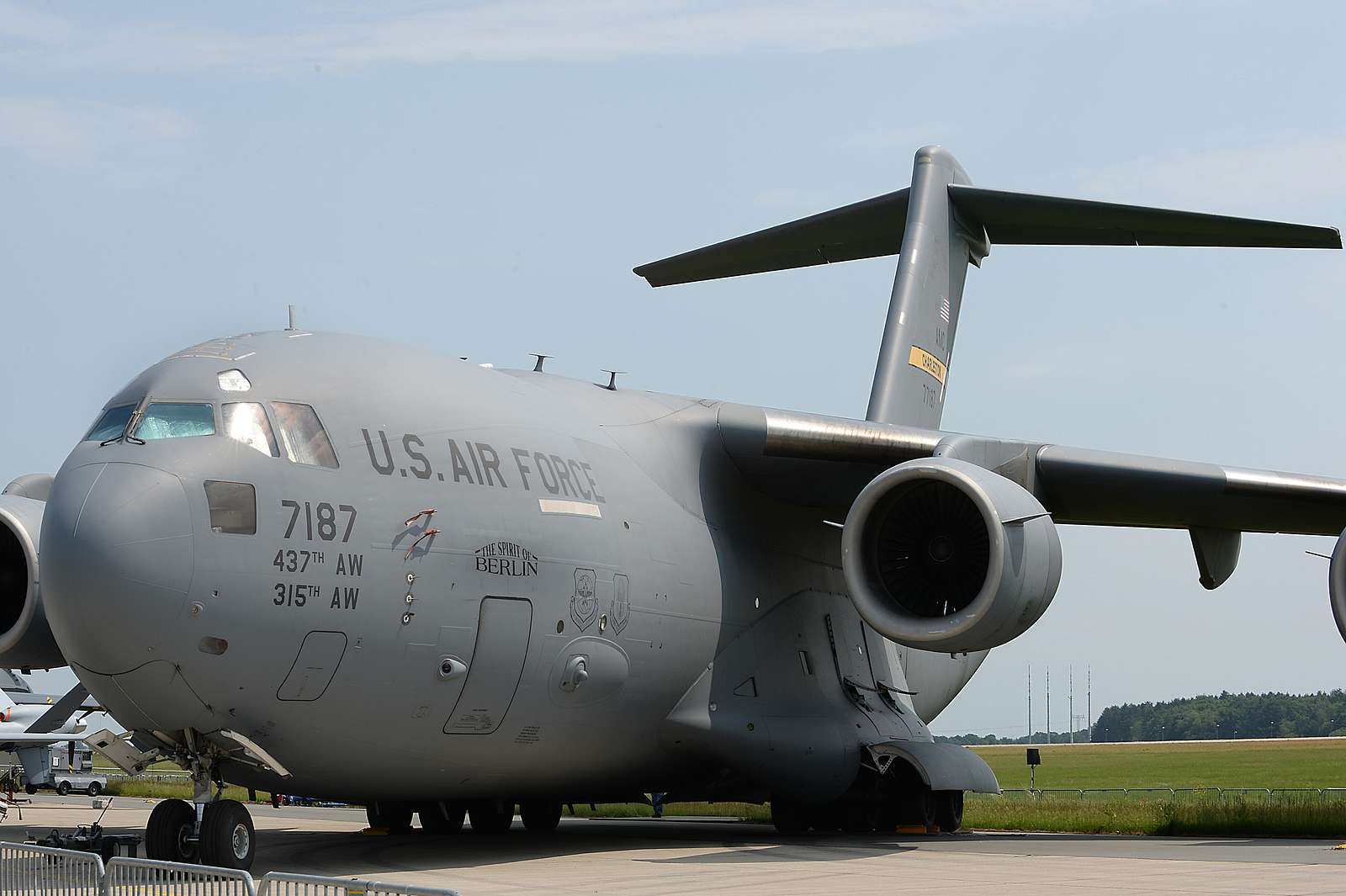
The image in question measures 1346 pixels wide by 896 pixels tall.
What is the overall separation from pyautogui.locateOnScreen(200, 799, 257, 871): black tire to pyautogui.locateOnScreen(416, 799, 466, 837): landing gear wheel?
4.37m

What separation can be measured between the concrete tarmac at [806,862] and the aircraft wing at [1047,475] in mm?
3026

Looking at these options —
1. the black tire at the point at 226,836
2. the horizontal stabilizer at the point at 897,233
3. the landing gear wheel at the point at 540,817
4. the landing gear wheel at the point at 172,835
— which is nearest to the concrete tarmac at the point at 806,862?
the landing gear wheel at the point at 540,817

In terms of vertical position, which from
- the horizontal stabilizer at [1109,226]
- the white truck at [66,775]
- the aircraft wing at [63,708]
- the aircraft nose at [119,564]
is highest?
the horizontal stabilizer at [1109,226]

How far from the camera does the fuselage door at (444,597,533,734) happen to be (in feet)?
34.8

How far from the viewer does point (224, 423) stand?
9727 mm

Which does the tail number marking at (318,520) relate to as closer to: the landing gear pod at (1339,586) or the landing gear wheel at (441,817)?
the landing gear wheel at (441,817)

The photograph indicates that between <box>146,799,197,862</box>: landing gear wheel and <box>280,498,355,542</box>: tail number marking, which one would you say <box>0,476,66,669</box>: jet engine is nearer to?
<box>146,799,197,862</box>: landing gear wheel

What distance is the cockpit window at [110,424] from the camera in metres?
9.71

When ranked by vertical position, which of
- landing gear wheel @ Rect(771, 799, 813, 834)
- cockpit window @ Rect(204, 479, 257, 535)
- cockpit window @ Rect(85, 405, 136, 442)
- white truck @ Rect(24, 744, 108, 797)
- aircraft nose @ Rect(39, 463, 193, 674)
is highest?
cockpit window @ Rect(85, 405, 136, 442)

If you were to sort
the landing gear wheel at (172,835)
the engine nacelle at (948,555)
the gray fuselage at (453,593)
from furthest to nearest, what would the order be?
the engine nacelle at (948,555)
the landing gear wheel at (172,835)
the gray fuselage at (453,593)

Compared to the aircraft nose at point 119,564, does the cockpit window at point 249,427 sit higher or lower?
higher

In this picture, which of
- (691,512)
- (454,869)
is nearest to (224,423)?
(454,869)

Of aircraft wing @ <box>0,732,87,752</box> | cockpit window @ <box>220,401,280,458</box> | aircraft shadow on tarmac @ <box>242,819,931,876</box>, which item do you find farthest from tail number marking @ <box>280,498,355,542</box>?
aircraft wing @ <box>0,732,87,752</box>

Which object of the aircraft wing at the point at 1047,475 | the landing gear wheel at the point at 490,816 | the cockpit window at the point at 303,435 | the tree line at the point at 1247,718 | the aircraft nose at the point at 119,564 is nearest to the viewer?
the aircraft nose at the point at 119,564
